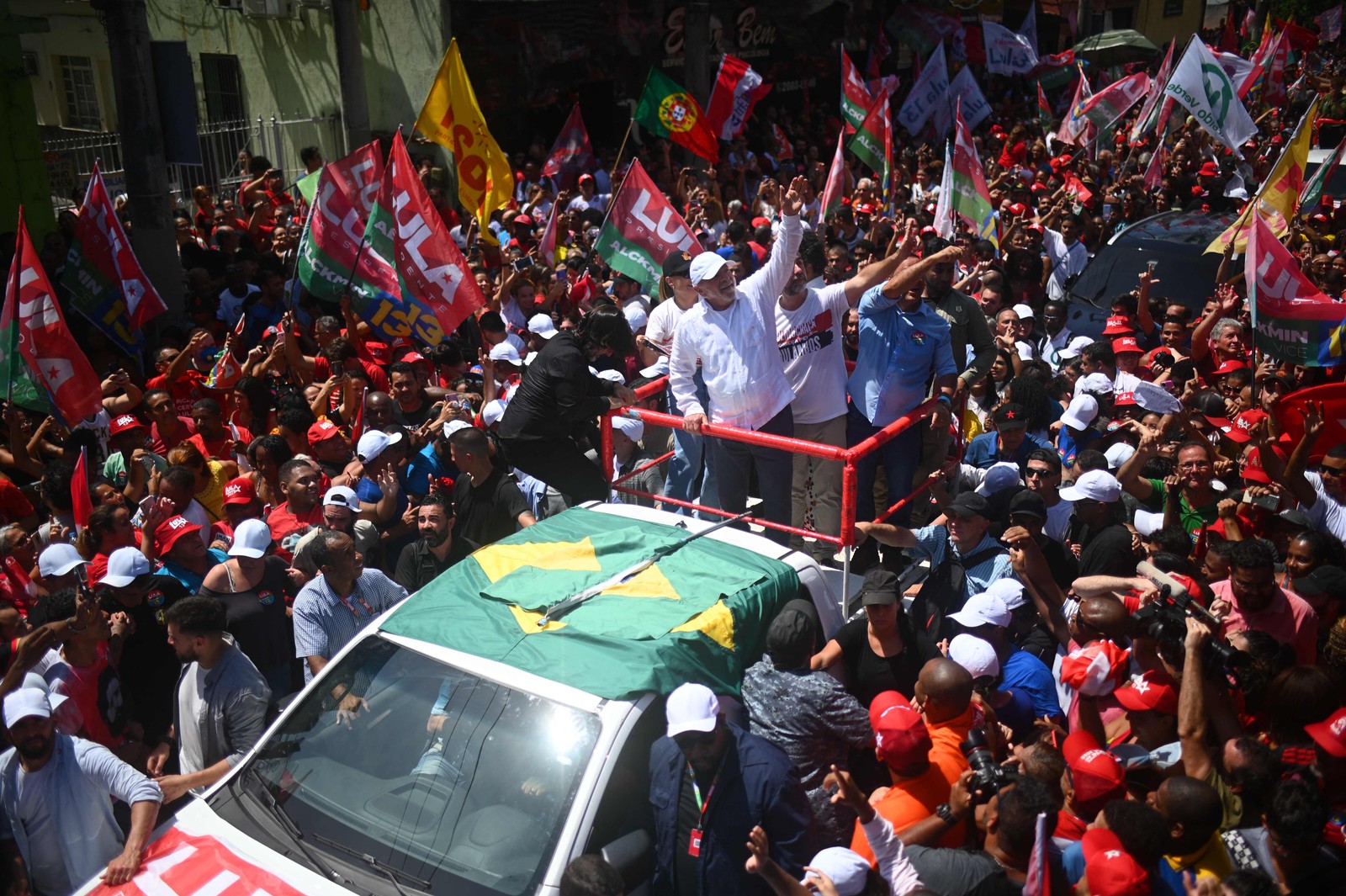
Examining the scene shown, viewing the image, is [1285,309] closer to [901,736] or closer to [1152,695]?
[1152,695]

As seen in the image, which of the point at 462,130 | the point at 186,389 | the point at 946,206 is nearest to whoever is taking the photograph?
the point at 186,389

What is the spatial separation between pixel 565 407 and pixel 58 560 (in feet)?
8.37

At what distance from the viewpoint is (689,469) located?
21.8 feet

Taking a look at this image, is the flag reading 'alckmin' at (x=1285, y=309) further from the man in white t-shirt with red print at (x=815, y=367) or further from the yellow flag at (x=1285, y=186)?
the man in white t-shirt with red print at (x=815, y=367)

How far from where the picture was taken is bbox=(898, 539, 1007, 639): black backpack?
529 centimetres

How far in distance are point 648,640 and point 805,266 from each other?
2.97m

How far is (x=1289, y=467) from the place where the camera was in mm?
6398

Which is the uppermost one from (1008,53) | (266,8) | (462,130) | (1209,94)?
(266,8)

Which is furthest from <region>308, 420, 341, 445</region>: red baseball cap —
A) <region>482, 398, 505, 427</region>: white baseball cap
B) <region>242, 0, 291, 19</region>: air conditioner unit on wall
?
<region>242, 0, 291, 19</region>: air conditioner unit on wall

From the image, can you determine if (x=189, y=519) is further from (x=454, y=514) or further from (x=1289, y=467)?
(x=1289, y=467)

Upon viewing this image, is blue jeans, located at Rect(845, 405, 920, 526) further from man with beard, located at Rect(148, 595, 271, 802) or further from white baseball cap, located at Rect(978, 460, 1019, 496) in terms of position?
man with beard, located at Rect(148, 595, 271, 802)

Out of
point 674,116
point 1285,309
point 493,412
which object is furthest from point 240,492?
point 674,116

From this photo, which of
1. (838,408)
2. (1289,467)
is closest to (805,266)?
(838,408)

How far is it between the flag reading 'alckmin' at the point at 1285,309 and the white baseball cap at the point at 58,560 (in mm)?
6896
